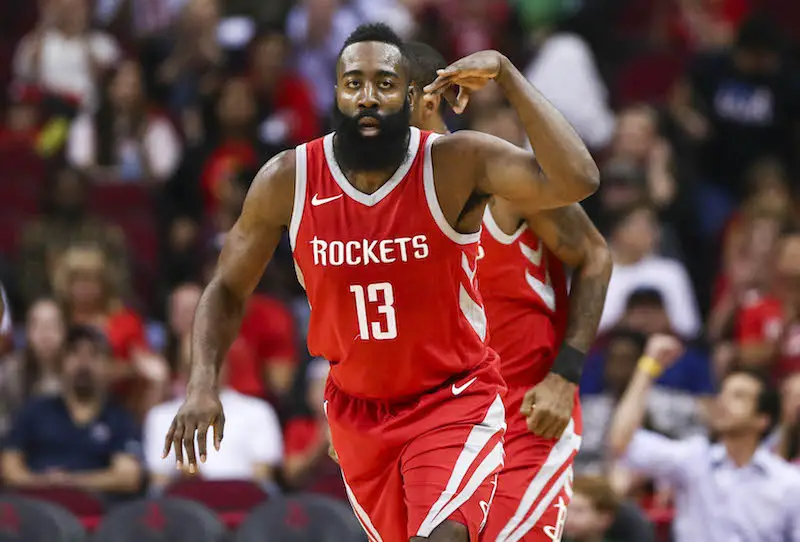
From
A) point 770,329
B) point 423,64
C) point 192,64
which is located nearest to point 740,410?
point 770,329

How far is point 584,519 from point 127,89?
681cm

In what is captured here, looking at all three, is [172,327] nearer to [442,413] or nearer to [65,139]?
[65,139]

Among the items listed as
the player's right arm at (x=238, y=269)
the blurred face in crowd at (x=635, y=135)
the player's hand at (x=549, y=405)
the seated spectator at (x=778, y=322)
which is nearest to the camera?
the player's right arm at (x=238, y=269)

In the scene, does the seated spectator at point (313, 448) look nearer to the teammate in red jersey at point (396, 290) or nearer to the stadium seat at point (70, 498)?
the stadium seat at point (70, 498)

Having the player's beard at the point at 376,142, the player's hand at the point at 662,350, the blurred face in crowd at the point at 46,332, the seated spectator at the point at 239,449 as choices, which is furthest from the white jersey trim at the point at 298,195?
the blurred face in crowd at the point at 46,332

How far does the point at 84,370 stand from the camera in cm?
971

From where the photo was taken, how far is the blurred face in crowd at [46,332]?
10297 mm

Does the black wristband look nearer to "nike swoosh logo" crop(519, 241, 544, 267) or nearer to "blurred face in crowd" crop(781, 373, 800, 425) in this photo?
"nike swoosh logo" crop(519, 241, 544, 267)

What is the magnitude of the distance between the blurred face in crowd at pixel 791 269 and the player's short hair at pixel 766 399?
2070 millimetres

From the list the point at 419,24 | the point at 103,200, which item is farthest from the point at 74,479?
the point at 419,24

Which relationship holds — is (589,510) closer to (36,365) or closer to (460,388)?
(460,388)

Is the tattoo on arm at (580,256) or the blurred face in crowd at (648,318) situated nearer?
the tattoo on arm at (580,256)

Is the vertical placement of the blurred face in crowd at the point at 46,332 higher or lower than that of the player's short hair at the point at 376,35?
lower

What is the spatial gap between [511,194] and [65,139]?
27.7 feet
